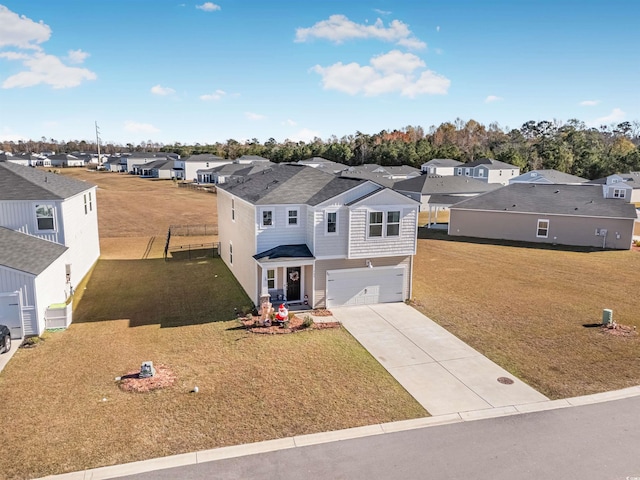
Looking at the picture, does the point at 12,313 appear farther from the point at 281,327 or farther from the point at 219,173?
the point at 219,173

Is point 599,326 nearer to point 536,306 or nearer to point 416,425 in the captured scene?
point 536,306

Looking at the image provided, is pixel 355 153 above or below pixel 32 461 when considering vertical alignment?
above

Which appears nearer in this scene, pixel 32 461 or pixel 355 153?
pixel 32 461

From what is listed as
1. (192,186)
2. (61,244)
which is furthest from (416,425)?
(192,186)

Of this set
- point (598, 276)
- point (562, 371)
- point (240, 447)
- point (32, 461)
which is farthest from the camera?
point (598, 276)

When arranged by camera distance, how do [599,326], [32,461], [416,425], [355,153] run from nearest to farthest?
[32,461] < [416,425] < [599,326] < [355,153]

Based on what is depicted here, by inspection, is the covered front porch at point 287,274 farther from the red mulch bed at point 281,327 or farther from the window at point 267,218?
the red mulch bed at point 281,327

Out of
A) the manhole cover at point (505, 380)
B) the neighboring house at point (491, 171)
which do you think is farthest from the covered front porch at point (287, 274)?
the neighboring house at point (491, 171)

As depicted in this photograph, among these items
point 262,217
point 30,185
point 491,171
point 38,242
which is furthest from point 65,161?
point 262,217
